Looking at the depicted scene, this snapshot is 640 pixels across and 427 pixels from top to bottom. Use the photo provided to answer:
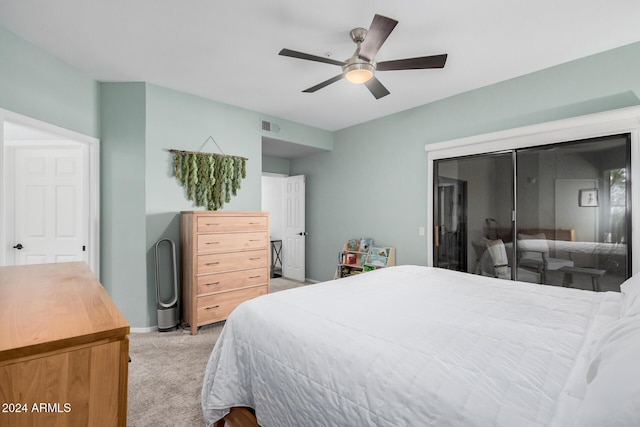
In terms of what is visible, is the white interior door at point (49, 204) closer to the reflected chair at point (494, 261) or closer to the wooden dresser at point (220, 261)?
the wooden dresser at point (220, 261)

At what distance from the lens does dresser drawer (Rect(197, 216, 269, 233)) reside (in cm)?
325

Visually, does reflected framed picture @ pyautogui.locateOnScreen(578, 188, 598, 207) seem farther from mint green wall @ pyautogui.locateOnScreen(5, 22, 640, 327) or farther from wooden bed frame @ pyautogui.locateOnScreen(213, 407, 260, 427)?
wooden bed frame @ pyautogui.locateOnScreen(213, 407, 260, 427)

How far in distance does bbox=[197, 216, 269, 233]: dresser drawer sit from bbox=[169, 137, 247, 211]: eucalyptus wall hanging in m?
0.46

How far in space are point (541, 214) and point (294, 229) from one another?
3.92 meters

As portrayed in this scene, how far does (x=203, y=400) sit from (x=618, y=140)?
3792mm

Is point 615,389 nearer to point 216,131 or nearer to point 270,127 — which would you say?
point 216,131

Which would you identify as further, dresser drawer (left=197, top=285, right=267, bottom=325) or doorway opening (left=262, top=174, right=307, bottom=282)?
doorway opening (left=262, top=174, right=307, bottom=282)

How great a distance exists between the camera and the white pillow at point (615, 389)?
63 cm

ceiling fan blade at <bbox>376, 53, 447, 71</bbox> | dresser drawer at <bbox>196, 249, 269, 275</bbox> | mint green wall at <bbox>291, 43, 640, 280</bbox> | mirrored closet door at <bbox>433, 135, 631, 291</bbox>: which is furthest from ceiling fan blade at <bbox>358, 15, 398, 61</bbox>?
dresser drawer at <bbox>196, 249, 269, 275</bbox>

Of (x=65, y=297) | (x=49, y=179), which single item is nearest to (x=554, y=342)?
(x=65, y=297)

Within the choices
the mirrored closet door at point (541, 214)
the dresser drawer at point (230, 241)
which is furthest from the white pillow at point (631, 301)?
the dresser drawer at point (230, 241)

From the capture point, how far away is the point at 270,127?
435cm

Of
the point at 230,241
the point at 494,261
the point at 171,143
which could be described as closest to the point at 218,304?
the point at 230,241

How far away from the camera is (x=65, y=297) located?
108 cm
